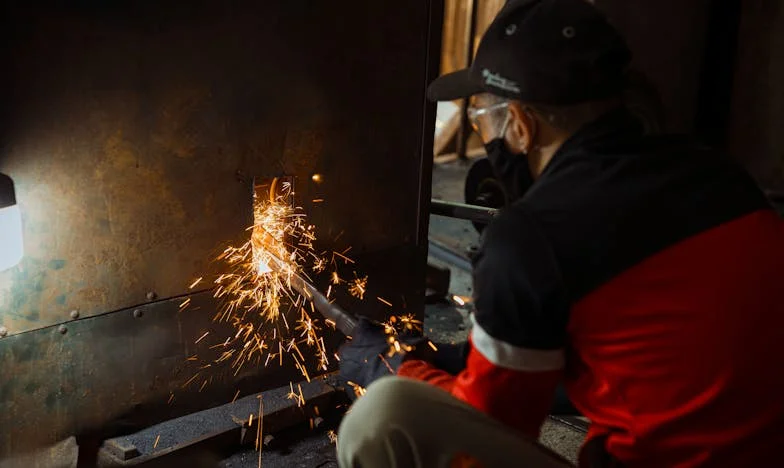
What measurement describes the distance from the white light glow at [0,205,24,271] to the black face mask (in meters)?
1.20

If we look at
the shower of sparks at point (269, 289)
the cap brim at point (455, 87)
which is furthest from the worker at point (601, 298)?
the shower of sparks at point (269, 289)

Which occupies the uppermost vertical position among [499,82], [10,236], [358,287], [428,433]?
[499,82]

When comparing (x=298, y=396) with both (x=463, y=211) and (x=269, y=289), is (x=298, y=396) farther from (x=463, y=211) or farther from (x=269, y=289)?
(x=463, y=211)

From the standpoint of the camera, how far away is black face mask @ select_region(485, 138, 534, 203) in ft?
5.59

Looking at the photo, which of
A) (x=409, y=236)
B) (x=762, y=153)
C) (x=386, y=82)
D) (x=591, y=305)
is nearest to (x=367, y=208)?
(x=409, y=236)

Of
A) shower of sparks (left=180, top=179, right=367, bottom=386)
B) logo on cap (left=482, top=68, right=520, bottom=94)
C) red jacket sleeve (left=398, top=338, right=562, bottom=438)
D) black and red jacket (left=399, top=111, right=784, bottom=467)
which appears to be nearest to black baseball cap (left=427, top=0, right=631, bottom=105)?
logo on cap (left=482, top=68, right=520, bottom=94)

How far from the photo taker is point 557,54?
1517 millimetres

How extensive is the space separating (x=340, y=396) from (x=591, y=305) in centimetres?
150

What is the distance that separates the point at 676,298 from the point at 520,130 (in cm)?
51

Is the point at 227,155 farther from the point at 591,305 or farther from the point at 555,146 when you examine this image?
the point at 591,305

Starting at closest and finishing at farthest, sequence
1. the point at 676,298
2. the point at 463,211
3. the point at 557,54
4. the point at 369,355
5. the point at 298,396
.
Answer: the point at 676,298, the point at 557,54, the point at 369,355, the point at 298,396, the point at 463,211

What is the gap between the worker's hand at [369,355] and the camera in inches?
71.7

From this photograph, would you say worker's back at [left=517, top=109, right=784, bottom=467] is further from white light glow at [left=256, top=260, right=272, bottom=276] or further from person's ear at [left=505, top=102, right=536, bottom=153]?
white light glow at [left=256, top=260, right=272, bottom=276]

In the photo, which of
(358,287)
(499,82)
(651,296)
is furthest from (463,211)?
(651,296)
